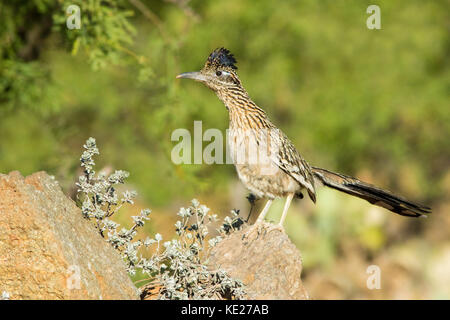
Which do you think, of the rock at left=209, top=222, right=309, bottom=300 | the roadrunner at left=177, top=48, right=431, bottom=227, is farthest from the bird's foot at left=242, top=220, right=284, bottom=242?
the roadrunner at left=177, top=48, right=431, bottom=227

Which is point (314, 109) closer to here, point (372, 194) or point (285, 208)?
point (372, 194)

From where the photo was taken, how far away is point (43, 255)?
139 inches

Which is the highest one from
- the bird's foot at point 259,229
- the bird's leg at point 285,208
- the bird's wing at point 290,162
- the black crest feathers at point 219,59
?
the black crest feathers at point 219,59

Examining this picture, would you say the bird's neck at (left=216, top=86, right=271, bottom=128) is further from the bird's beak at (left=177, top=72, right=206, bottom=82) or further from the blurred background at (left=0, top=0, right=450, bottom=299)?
the blurred background at (left=0, top=0, right=450, bottom=299)

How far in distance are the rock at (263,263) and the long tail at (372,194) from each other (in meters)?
1.12

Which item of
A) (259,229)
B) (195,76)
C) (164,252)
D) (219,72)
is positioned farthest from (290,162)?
(164,252)

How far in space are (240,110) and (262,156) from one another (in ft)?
1.46

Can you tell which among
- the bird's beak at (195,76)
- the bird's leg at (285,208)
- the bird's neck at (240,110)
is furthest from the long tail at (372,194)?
the bird's beak at (195,76)

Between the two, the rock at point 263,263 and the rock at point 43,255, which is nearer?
the rock at point 43,255

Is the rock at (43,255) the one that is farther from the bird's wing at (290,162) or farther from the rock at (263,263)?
the bird's wing at (290,162)

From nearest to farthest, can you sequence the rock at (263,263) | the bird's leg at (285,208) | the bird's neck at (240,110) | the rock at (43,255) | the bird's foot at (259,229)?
the rock at (43,255) → the rock at (263,263) → the bird's foot at (259,229) → the bird's leg at (285,208) → the bird's neck at (240,110)

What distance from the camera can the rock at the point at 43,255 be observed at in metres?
3.52

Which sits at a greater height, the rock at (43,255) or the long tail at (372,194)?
the long tail at (372,194)
